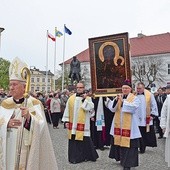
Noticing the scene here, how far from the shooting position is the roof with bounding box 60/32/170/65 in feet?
180

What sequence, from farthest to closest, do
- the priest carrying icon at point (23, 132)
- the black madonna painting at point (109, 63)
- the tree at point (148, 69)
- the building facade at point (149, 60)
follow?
the building facade at point (149, 60)
the tree at point (148, 69)
the black madonna painting at point (109, 63)
the priest carrying icon at point (23, 132)

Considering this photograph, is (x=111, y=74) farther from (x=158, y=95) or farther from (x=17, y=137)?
(x=158, y=95)

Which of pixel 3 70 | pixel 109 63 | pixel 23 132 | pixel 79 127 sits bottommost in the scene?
pixel 79 127

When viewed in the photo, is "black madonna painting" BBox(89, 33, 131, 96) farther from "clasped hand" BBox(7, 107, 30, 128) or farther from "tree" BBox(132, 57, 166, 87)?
"tree" BBox(132, 57, 166, 87)

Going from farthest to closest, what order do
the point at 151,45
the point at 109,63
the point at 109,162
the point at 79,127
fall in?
1. the point at 151,45
2. the point at 79,127
3. the point at 109,162
4. the point at 109,63

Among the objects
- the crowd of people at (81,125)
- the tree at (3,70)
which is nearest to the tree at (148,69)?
the tree at (3,70)

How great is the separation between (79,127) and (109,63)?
183 centimetres

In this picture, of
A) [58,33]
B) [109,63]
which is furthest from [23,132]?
[58,33]

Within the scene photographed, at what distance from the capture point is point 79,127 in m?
8.34

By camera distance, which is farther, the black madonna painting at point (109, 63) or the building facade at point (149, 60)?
the building facade at point (149, 60)

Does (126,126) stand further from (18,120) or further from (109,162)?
(18,120)

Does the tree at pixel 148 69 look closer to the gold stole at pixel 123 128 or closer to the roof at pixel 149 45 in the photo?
the roof at pixel 149 45

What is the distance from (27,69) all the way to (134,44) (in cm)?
5576

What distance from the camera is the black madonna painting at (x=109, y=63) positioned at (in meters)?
7.12
